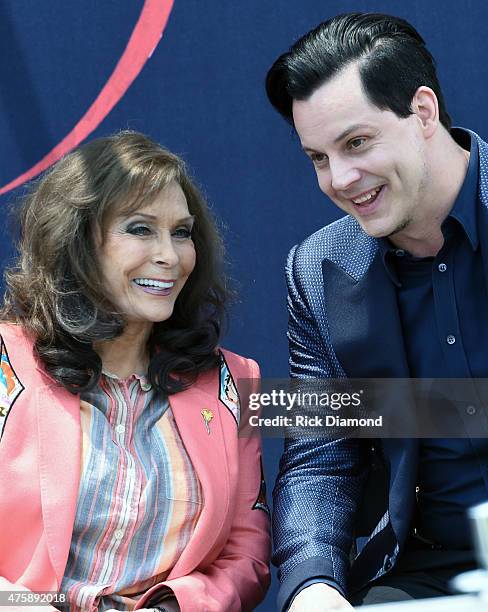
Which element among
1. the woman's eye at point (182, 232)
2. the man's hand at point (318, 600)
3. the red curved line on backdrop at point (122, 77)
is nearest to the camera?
the man's hand at point (318, 600)

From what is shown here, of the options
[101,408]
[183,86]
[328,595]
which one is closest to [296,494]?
[328,595]

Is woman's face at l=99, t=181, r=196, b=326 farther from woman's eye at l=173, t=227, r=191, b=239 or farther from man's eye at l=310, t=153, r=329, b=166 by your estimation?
man's eye at l=310, t=153, r=329, b=166

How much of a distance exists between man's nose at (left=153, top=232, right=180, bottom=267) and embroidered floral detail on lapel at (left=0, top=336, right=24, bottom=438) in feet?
1.14

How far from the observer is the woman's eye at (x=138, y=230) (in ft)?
7.04

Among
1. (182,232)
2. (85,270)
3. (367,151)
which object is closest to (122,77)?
(182,232)

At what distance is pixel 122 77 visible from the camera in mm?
2648

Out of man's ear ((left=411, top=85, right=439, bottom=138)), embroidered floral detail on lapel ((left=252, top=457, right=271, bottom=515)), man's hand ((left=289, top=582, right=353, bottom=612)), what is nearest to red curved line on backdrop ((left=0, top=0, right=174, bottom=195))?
man's ear ((left=411, top=85, right=439, bottom=138))

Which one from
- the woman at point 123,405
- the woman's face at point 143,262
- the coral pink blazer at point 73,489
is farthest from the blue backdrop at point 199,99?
the coral pink blazer at point 73,489

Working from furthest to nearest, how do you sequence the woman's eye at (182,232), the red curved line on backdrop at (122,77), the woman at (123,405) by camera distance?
the red curved line on backdrop at (122,77) → the woman's eye at (182,232) → the woman at (123,405)


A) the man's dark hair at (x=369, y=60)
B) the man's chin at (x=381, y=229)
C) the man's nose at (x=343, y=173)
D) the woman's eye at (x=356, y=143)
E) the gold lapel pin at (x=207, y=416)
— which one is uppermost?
the man's dark hair at (x=369, y=60)

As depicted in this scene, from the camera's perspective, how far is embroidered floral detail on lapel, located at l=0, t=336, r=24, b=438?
1973 millimetres

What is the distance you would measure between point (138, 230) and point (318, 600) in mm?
798

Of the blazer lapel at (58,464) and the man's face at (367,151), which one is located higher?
the man's face at (367,151)

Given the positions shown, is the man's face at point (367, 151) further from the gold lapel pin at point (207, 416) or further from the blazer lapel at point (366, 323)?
the gold lapel pin at point (207, 416)
